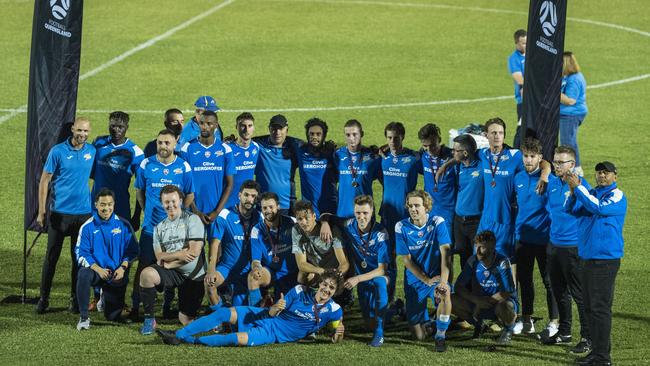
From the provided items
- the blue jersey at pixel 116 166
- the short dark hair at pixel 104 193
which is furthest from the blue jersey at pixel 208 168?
the short dark hair at pixel 104 193

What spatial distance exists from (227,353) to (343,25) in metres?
21.4

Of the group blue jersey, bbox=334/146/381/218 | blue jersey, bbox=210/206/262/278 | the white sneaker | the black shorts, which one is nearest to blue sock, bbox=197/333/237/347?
the black shorts

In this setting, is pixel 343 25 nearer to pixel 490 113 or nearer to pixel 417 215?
pixel 490 113

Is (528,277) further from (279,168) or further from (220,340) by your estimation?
(220,340)

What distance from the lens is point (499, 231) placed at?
41.5ft

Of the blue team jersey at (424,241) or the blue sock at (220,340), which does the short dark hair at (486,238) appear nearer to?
the blue team jersey at (424,241)

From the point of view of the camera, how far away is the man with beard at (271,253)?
12578 millimetres

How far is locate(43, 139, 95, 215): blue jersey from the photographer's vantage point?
43.1ft

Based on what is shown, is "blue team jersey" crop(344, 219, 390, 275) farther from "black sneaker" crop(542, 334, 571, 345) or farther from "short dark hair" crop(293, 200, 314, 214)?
"black sneaker" crop(542, 334, 571, 345)

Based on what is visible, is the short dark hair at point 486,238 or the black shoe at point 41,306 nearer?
the short dark hair at point 486,238

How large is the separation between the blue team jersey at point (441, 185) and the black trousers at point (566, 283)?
150 cm

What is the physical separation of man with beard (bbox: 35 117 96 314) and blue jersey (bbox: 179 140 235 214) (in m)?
Result: 1.10

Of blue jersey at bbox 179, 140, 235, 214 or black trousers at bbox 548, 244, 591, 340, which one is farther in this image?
blue jersey at bbox 179, 140, 235, 214

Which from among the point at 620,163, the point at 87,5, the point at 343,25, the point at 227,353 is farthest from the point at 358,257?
the point at 87,5
